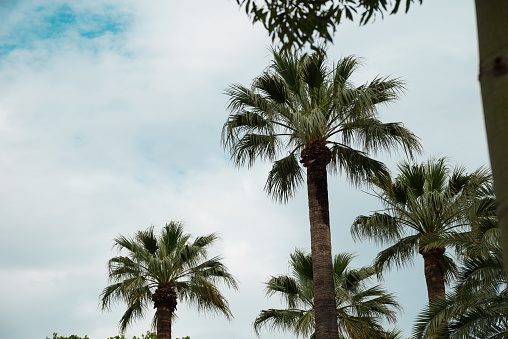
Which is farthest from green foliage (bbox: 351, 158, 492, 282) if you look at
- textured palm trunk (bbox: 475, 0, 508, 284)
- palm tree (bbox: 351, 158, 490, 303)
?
textured palm trunk (bbox: 475, 0, 508, 284)

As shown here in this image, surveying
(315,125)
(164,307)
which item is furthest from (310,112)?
(164,307)

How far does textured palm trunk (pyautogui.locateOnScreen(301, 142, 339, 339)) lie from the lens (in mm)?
14414

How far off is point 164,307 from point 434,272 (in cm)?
887

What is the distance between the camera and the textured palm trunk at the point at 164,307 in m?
21.5

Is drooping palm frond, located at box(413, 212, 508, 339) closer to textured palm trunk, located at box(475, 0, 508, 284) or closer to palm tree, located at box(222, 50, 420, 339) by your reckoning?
palm tree, located at box(222, 50, 420, 339)

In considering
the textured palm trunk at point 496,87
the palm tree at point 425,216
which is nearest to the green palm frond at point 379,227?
the palm tree at point 425,216

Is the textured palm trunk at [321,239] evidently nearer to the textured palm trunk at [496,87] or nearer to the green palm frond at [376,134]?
the green palm frond at [376,134]

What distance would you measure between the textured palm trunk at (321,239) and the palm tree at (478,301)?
2.14 metres

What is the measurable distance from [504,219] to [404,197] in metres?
19.0

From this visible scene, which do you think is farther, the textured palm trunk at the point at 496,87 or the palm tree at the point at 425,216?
→ the palm tree at the point at 425,216

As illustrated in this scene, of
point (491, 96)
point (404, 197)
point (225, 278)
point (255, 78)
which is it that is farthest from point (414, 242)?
point (491, 96)

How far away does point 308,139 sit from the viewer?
15.8 m

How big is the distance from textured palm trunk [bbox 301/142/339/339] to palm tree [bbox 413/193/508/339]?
2.14 metres

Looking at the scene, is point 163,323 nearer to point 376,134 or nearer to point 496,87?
point 376,134
